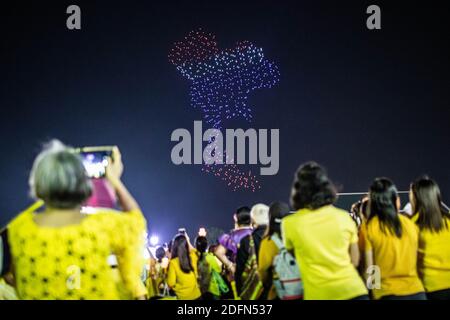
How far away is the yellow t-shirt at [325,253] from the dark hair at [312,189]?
3.1 inches

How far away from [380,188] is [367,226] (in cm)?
29

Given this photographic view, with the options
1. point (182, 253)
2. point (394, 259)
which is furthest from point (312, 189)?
A: point (182, 253)

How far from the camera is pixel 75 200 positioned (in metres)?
2.53

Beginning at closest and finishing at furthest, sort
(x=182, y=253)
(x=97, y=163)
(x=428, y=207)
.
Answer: (x=97, y=163) < (x=428, y=207) < (x=182, y=253)

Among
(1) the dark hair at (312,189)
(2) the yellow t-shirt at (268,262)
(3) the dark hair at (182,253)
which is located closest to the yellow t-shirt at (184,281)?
(3) the dark hair at (182,253)

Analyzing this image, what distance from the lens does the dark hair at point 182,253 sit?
Answer: 6027 millimetres

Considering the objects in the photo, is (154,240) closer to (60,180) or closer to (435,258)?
(435,258)

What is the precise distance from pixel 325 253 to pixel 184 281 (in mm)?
3088

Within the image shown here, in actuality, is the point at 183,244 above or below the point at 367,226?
below

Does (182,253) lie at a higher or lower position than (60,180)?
lower

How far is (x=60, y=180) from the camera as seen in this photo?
2.48 m
